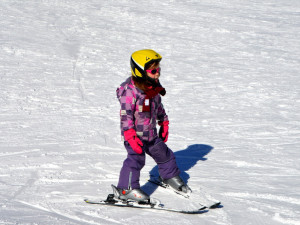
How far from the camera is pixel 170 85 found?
980 centimetres

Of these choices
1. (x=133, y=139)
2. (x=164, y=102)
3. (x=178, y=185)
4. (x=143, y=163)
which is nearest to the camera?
(x=133, y=139)

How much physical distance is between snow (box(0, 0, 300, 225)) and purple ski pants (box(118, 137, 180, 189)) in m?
0.27

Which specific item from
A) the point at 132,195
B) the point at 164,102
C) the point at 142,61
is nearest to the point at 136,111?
the point at 142,61

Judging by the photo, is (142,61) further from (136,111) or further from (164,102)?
(164,102)

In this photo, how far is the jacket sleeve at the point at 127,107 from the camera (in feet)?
13.6

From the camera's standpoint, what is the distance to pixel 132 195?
170 inches

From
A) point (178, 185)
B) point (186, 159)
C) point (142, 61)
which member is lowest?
point (186, 159)

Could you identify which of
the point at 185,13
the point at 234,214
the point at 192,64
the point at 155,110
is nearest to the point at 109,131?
the point at 155,110

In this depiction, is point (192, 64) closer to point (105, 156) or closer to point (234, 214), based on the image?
point (105, 156)

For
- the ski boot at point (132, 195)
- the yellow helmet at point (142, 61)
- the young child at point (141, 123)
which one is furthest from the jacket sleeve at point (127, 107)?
the ski boot at point (132, 195)

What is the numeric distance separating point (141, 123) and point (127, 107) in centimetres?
25

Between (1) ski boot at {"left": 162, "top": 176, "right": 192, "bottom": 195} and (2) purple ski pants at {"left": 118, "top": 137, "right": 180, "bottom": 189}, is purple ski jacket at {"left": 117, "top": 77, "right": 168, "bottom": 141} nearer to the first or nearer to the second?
(2) purple ski pants at {"left": 118, "top": 137, "right": 180, "bottom": 189}

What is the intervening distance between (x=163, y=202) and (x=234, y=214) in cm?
70

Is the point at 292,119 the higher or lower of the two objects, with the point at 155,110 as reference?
lower
